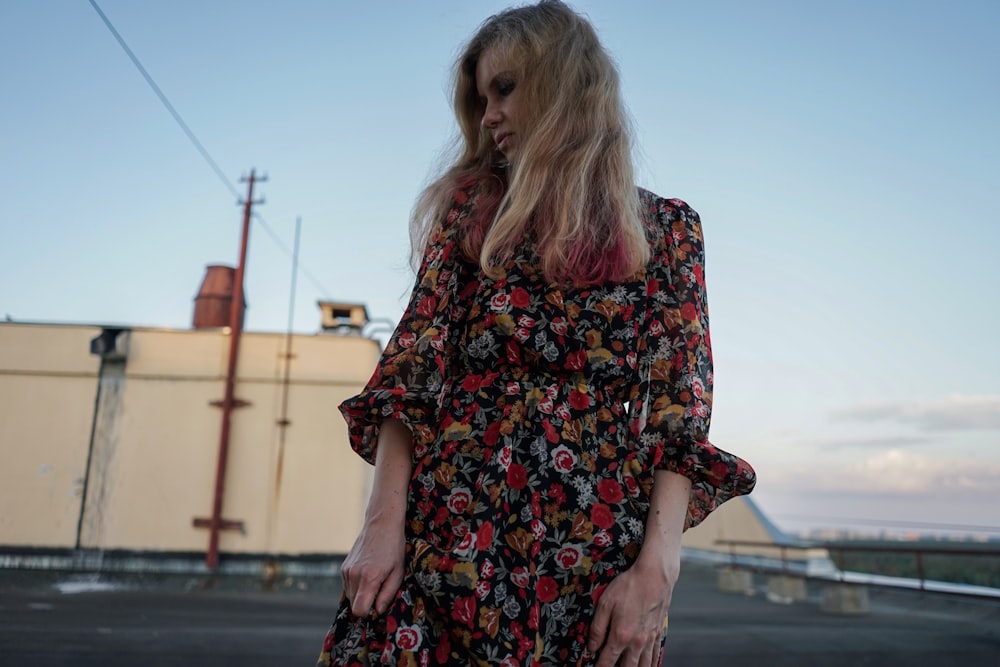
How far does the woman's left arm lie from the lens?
1025 mm

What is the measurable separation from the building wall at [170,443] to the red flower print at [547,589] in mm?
12011

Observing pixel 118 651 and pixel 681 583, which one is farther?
pixel 681 583

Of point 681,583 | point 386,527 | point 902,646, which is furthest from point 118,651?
point 681,583

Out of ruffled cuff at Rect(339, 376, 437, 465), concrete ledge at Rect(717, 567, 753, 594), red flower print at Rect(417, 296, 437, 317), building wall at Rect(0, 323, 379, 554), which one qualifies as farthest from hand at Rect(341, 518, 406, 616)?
concrete ledge at Rect(717, 567, 753, 594)

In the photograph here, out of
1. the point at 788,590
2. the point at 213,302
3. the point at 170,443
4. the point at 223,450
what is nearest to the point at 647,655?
the point at 788,590

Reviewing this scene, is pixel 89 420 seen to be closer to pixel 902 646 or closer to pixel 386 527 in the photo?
pixel 902 646

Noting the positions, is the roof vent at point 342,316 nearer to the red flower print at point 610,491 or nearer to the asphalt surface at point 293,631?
the asphalt surface at point 293,631

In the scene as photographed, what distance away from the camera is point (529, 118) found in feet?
4.41

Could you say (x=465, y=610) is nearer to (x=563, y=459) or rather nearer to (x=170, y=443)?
(x=563, y=459)

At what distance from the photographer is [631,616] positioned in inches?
40.4

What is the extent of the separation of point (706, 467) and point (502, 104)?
699 mm

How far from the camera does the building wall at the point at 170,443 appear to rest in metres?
12.1

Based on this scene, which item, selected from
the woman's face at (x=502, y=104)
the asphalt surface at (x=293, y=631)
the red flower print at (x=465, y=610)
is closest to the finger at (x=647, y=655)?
the red flower print at (x=465, y=610)

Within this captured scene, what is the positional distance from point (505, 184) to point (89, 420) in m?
12.9
